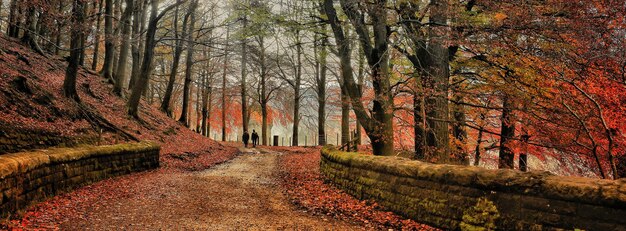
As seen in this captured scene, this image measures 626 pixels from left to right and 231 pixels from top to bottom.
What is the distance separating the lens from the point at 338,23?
38.5ft

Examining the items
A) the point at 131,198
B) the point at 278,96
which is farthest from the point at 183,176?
the point at 278,96

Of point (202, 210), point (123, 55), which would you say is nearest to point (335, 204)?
point (202, 210)

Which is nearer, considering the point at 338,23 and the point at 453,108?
the point at 338,23

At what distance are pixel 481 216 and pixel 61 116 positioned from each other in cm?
1233

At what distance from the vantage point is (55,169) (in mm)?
7156

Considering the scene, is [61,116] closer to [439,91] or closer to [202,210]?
[202,210]

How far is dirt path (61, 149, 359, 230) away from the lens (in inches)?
243

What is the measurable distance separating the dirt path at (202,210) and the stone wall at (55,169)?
83cm

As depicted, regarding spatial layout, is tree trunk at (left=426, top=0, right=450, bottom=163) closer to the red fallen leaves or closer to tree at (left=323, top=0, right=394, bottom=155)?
tree at (left=323, top=0, right=394, bottom=155)

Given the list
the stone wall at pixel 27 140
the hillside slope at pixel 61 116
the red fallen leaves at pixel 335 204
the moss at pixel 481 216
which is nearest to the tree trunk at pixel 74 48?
the hillside slope at pixel 61 116

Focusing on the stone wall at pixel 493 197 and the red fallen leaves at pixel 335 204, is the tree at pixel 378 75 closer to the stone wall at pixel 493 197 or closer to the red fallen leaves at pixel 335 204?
the red fallen leaves at pixel 335 204

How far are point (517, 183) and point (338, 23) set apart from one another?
7872 mm

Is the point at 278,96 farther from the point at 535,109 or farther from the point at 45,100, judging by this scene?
the point at 535,109

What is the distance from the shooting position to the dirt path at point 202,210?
6164 mm
